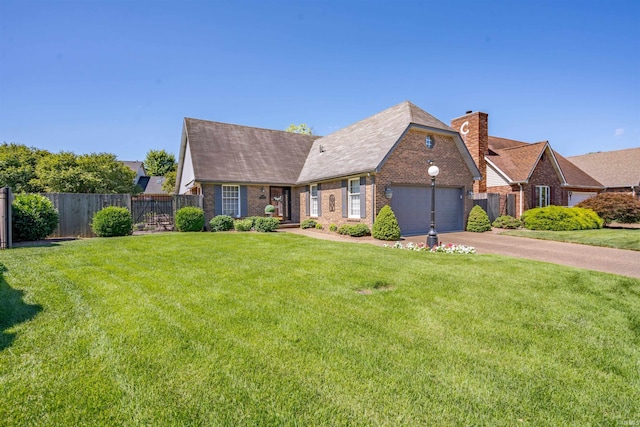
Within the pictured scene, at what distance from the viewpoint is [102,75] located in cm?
1237

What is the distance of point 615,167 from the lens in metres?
25.5

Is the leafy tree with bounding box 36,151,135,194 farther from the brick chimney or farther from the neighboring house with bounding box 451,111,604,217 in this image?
the neighboring house with bounding box 451,111,604,217

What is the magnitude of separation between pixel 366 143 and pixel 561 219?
35.6 ft

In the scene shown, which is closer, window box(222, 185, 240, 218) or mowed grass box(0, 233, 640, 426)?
mowed grass box(0, 233, 640, 426)

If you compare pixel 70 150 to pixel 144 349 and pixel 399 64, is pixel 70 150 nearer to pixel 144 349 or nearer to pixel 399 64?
pixel 399 64

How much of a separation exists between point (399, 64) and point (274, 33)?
6.44 meters

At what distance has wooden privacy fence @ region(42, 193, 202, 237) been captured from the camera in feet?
41.1

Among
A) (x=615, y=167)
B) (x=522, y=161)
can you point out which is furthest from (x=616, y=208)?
(x=615, y=167)

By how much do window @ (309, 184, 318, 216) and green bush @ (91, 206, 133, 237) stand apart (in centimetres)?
910

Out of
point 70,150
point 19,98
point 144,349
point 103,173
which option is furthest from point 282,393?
point 70,150

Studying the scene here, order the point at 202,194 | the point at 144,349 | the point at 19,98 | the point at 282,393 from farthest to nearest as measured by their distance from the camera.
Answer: the point at 202,194 → the point at 19,98 → the point at 144,349 → the point at 282,393

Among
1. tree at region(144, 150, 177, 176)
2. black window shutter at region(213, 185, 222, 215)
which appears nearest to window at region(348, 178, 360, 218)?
black window shutter at region(213, 185, 222, 215)

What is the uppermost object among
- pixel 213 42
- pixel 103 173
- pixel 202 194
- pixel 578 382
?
pixel 213 42

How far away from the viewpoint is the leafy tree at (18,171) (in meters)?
25.9
